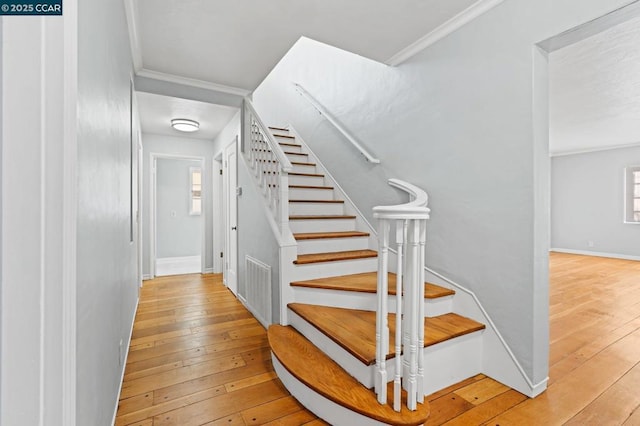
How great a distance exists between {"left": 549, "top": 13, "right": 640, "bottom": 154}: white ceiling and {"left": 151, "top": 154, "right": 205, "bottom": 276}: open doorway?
641 centimetres

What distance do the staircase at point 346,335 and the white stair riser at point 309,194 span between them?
23 centimetres

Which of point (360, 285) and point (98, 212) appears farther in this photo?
point (360, 285)

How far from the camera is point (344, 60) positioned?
3473mm

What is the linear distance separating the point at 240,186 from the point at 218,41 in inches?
62.5

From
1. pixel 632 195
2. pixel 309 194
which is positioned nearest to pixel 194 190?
pixel 309 194

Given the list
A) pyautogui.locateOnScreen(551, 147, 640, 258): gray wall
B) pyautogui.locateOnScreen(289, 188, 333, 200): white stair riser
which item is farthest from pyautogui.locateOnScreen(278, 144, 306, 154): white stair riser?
pyautogui.locateOnScreen(551, 147, 640, 258): gray wall

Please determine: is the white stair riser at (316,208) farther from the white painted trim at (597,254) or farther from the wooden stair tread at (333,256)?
the white painted trim at (597,254)

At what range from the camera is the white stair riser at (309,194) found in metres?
3.33

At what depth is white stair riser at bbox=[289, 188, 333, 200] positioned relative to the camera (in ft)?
10.9

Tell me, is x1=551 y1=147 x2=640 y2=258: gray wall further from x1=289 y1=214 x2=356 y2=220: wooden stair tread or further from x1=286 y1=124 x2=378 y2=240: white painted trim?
x1=289 y1=214 x2=356 y2=220: wooden stair tread

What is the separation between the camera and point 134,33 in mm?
2270

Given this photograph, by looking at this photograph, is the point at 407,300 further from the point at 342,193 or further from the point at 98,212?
the point at 342,193

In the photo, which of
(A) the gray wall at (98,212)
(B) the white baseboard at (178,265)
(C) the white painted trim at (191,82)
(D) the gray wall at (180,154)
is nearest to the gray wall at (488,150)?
(C) the white painted trim at (191,82)

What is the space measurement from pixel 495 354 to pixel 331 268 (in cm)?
130
